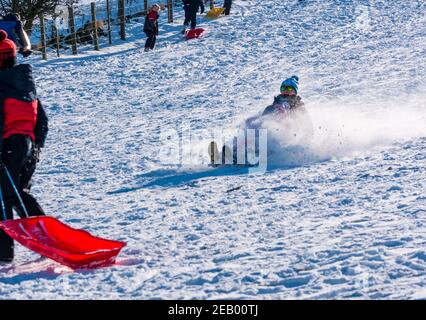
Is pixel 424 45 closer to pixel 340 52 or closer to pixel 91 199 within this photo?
pixel 340 52

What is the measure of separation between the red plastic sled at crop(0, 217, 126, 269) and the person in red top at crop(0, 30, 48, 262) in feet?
0.59

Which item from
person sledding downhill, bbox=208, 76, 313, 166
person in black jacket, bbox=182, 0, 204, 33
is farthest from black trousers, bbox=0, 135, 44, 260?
person in black jacket, bbox=182, 0, 204, 33

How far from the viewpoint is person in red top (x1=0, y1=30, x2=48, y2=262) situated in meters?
5.75

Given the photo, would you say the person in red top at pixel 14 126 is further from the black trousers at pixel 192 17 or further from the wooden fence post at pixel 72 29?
the black trousers at pixel 192 17

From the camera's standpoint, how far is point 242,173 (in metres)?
9.34

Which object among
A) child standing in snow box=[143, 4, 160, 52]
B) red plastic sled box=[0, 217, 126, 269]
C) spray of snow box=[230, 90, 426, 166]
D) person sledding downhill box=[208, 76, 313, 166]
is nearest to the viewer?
red plastic sled box=[0, 217, 126, 269]

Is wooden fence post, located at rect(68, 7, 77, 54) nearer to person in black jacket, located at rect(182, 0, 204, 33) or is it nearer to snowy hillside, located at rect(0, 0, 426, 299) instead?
snowy hillside, located at rect(0, 0, 426, 299)

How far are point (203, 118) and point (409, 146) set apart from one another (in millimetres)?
4372

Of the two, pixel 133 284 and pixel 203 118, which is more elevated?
pixel 133 284

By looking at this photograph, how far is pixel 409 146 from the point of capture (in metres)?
9.78

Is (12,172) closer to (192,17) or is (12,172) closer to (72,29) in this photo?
(192,17)

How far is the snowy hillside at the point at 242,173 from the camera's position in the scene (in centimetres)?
520

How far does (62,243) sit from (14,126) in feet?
3.02
